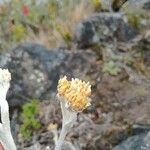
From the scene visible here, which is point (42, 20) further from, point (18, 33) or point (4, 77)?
point (4, 77)

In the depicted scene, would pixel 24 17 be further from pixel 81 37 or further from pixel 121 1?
pixel 121 1

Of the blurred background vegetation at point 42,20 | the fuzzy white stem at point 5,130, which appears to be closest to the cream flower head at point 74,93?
the fuzzy white stem at point 5,130

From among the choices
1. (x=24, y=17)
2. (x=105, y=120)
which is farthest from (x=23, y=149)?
(x=24, y=17)

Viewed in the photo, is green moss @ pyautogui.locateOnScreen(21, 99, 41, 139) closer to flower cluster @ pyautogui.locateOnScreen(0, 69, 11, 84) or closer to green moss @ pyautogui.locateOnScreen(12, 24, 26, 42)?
green moss @ pyautogui.locateOnScreen(12, 24, 26, 42)

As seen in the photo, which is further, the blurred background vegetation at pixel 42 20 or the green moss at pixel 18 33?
the green moss at pixel 18 33

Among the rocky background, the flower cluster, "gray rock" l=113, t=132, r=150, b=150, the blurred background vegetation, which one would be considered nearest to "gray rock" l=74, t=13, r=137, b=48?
the rocky background

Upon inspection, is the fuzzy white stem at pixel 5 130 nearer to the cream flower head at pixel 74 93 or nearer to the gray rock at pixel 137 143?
the cream flower head at pixel 74 93
